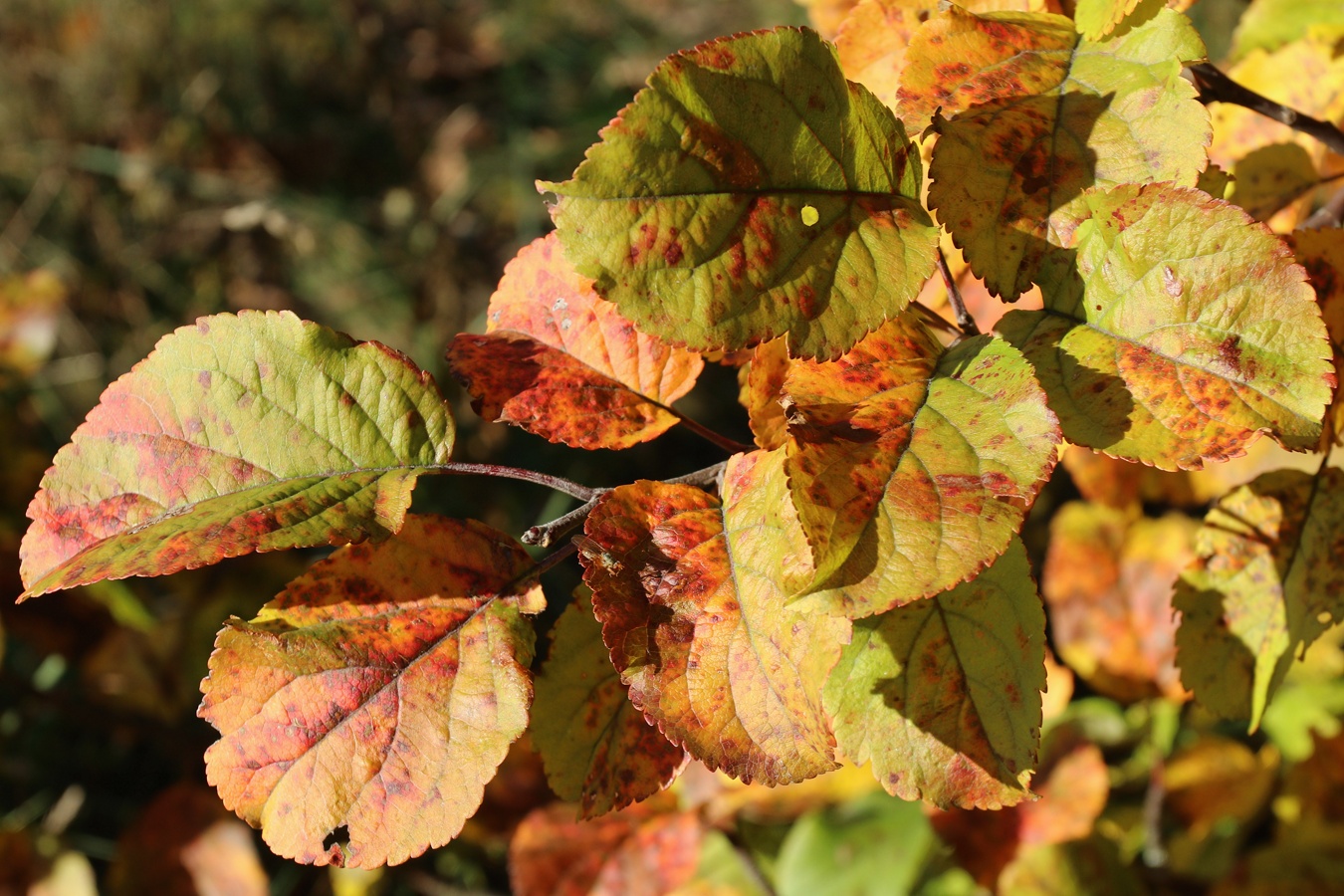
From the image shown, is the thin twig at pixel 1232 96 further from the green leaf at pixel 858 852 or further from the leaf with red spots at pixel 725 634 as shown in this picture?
the green leaf at pixel 858 852

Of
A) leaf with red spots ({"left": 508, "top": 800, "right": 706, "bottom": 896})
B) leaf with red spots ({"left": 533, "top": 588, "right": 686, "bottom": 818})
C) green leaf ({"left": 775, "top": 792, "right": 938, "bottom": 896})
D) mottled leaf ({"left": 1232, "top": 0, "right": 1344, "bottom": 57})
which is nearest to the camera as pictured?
leaf with red spots ({"left": 533, "top": 588, "right": 686, "bottom": 818})

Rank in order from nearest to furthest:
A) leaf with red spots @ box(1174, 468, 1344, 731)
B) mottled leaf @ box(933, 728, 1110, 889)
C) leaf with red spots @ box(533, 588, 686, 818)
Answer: leaf with red spots @ box(533, 588, 686, 818)
leaf with red spots @ box(1174, 468, 1344, 731)
mottled leaf @ box(933, 728, 1110, 889)

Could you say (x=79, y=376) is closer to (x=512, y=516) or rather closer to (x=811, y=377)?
(x=512, y=516)

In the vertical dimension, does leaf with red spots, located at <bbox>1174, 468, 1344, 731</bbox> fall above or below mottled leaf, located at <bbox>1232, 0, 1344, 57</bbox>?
below

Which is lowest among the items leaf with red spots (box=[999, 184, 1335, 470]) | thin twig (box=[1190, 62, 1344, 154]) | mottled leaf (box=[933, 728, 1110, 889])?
mottled leaf (box=[933, 728, 1110, 889])

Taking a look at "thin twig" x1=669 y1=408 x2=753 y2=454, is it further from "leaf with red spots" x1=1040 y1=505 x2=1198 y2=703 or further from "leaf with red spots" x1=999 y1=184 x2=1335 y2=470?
"leaf with red spots" x1=1040 y1=505 x2=1198 y2=703

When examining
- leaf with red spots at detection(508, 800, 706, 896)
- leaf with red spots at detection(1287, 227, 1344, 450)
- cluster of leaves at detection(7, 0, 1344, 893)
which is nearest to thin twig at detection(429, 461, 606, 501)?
cluster of leaves at detection(7, 0, 1344, 893)
